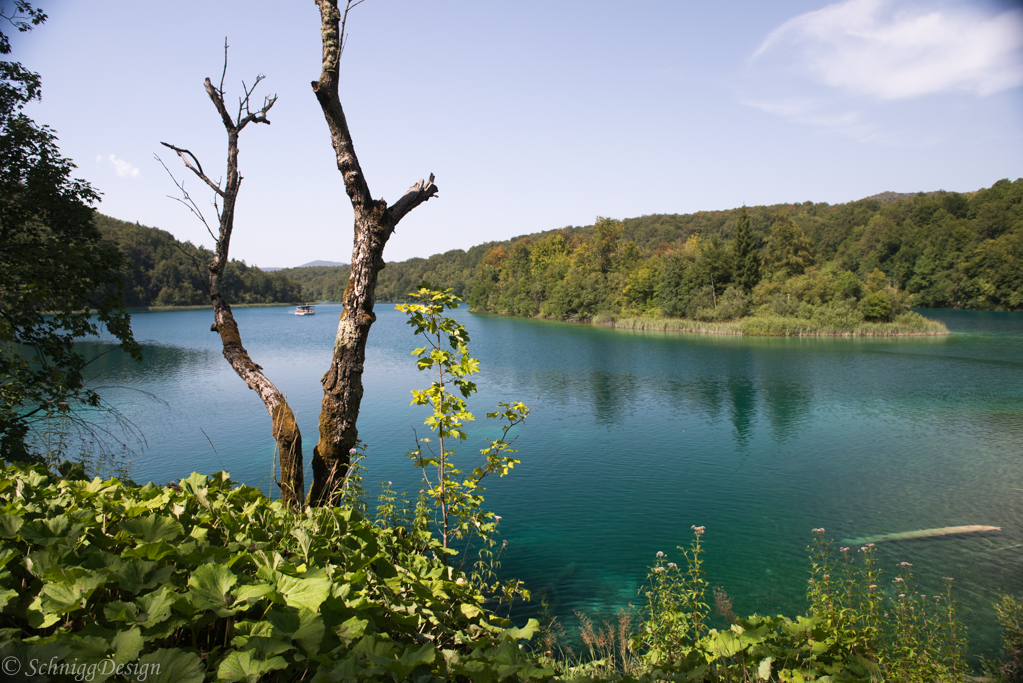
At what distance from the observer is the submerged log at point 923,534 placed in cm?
757

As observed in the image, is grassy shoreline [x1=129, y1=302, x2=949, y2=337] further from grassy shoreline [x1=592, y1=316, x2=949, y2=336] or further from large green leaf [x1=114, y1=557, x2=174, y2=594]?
large green leaf [x1=114, y1=557, x2=174, y2=594]

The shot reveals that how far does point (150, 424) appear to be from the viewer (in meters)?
13.7

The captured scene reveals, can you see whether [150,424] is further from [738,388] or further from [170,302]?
[170,302]

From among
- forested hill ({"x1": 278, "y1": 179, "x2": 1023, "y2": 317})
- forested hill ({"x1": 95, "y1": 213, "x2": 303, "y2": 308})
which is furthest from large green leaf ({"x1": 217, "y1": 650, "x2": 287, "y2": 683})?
forested hill ({"x1": 95, "y1": 213, "x2": 303, "y2": 308})

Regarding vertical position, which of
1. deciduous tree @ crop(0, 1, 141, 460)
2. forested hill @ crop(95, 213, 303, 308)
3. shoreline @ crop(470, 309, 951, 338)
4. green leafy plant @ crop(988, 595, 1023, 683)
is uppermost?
forested hill @ crop(95, 213, 303, 308)

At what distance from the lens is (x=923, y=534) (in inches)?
304

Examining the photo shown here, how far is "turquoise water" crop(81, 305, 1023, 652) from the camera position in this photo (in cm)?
700

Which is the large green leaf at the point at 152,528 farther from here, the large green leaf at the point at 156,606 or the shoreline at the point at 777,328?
the shoreline at the point at 777,328

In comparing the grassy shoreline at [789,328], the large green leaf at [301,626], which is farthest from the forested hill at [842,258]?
the large green leaf at [301,626]

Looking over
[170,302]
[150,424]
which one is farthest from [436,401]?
[170,302]

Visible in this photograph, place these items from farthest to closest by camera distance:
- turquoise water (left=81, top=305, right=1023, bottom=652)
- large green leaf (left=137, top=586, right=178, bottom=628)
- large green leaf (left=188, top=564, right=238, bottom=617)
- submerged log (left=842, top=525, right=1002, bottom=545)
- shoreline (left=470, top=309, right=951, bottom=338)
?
shoreline (left=470, top=309, right=951, bottom=338) → submerged log (left=842, top=525, right=1002, bottom=545) → turquoise water (left=81, top=305, right=1023, bottom=652) → large green leaf (left=188, top=564, right=238, bottom=617) → large green leaf (left=137, top=586, right=178, bottom=628)

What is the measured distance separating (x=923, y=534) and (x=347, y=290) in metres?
8.52

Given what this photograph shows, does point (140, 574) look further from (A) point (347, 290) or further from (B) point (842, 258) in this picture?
(B) point (842, 258)

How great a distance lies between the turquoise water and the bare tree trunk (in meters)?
2.08
